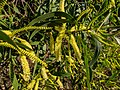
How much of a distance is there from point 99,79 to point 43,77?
649 millimetres

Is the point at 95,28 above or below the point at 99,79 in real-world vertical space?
above

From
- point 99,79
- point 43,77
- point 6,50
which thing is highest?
point 6,50

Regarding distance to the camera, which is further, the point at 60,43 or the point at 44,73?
the point at 44,73

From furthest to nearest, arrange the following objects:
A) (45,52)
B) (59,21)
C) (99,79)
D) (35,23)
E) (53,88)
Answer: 1. (99,79)
2. (45,52)
3. (53,88)
4. (35,23)
5. (59,21)

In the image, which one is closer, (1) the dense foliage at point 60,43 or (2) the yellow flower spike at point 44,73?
(1) the dense foliage at point 60,43

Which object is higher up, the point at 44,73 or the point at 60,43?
the point at 60,43

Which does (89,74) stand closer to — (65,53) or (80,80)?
(65,53)

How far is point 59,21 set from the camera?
95cm

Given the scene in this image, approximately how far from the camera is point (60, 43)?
0.97 meters

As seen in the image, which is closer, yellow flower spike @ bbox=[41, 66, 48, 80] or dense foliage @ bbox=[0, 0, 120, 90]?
dense foliage @ bbox=[0, 0, 120, 90]

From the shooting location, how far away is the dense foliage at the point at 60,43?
98cm

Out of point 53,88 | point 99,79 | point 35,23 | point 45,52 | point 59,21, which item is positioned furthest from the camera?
point 99,79

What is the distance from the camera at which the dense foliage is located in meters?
0.98

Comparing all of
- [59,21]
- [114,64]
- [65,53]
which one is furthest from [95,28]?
[114,64]
